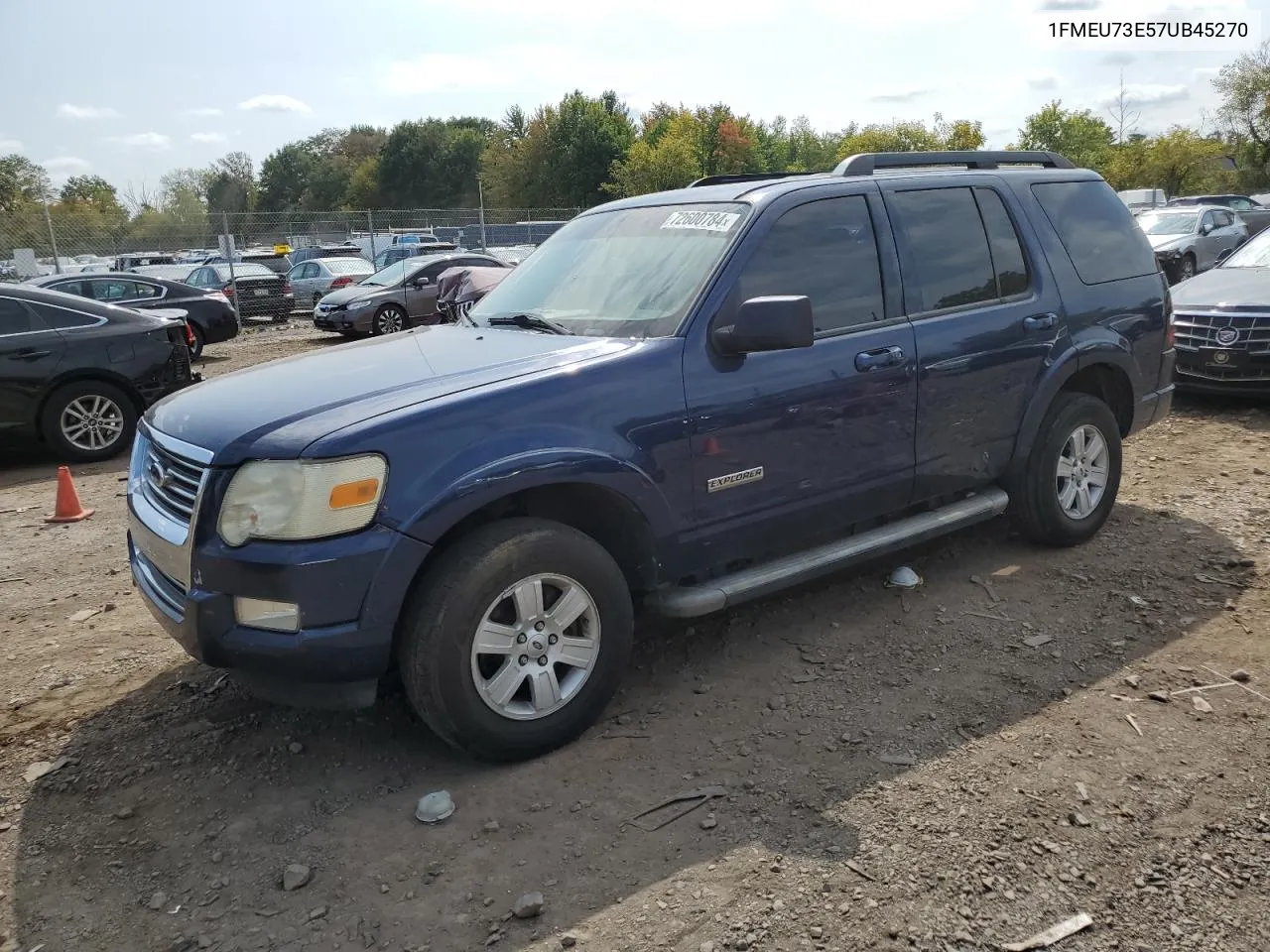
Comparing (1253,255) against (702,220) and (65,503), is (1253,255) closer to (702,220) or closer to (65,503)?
(702,220)

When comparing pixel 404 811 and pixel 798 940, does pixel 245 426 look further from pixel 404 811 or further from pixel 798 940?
pixel 798 940

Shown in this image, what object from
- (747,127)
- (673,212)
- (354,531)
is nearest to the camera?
(354,531)

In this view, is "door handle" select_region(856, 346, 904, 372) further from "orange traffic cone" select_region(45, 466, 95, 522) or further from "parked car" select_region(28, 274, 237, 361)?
"parked car" select_region(28, 274, 237, 361)

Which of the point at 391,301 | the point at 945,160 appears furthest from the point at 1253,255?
the point at 391,301

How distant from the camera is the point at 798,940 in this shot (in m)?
2.54

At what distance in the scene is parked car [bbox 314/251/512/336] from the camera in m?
18.1

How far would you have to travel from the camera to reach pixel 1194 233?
19.1 meters

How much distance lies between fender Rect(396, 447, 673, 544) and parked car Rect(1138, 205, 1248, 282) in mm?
17675

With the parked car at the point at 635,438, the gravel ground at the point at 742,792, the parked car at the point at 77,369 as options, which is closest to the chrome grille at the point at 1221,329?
the parked car at the point at 635,438

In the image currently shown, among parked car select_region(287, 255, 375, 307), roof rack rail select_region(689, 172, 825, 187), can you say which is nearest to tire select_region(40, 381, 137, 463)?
roof rack rail select_region(689, 172, 825, 187)

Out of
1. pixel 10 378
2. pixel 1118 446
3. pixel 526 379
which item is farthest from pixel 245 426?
pixel 10 378

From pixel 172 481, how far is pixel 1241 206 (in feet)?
124

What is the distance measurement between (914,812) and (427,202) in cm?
8978

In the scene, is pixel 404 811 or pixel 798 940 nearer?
pixel 798 940
